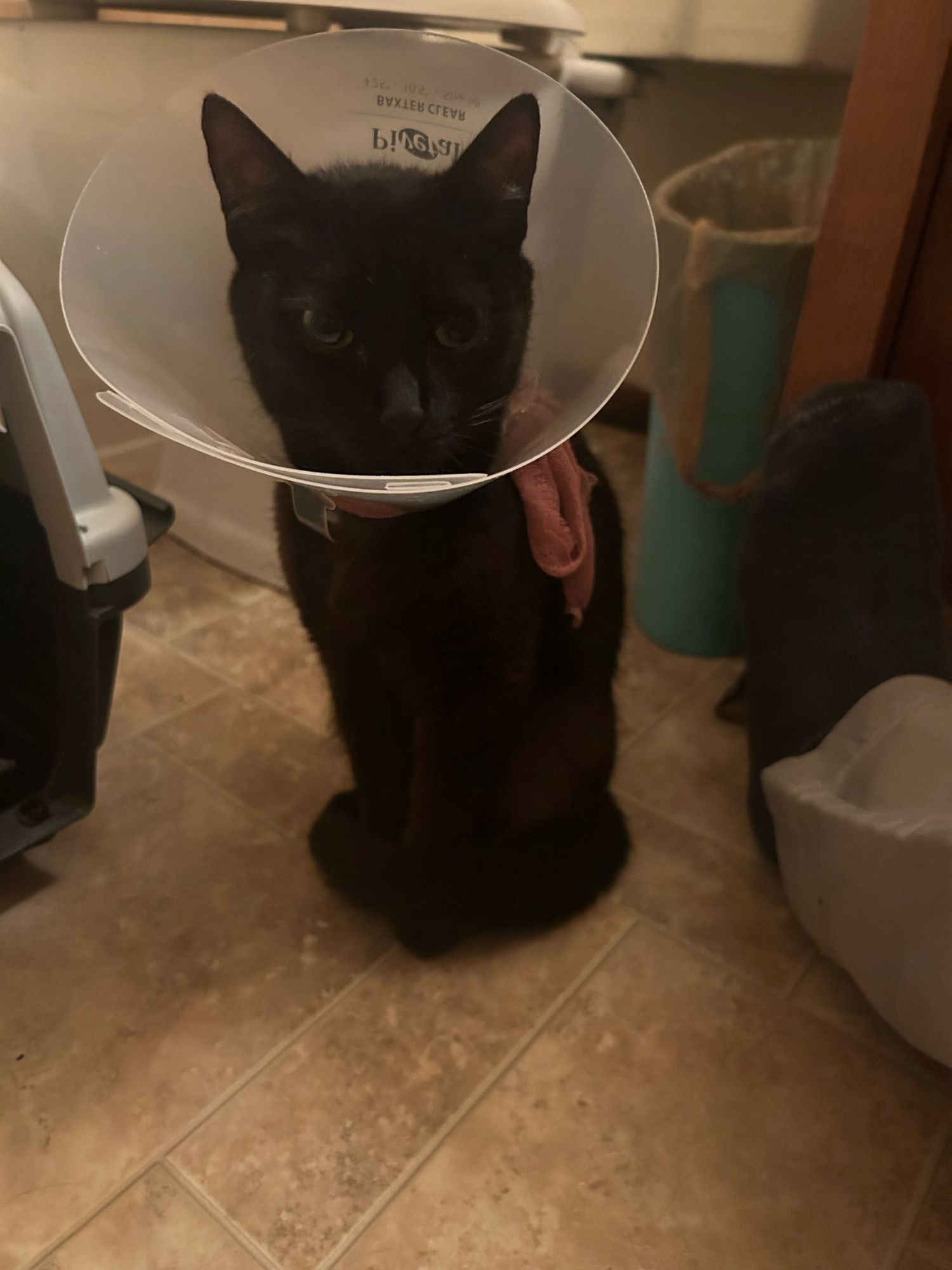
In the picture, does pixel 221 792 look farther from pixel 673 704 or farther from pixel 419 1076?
pixel 673 704


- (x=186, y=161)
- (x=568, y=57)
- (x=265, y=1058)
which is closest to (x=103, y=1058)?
(x=265, y=1058)

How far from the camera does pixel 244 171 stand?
0.62 metres

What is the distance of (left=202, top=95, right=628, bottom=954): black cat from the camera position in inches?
24.5

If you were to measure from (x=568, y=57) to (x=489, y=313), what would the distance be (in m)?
0.72

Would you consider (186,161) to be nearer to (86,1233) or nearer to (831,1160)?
(86,1233)

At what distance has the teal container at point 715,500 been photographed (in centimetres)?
115

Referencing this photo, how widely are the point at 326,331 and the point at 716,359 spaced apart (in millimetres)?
715

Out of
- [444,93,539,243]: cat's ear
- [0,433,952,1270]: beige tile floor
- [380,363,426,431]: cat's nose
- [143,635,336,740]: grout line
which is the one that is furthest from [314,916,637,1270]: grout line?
[444,93,539,243]: cat's ear

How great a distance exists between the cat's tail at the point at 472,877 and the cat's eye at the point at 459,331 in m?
0.46

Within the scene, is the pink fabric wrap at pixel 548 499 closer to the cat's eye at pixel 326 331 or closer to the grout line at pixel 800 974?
the cat's eye at pixel 326 331

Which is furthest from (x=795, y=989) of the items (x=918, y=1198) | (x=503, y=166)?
(x=503, y=166)

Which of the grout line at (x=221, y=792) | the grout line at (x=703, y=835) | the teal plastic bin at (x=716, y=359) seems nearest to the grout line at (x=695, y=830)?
the grout line at (x=703, y=835)

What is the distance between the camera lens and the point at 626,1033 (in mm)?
816

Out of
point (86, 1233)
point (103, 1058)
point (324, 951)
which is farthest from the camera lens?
point (324, 951)
